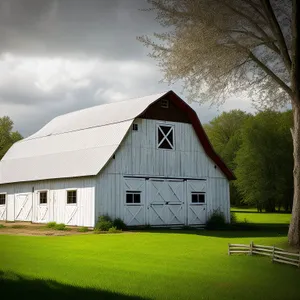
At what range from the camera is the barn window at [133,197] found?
30.1 meters

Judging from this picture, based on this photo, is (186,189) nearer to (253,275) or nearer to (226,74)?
(226,74)

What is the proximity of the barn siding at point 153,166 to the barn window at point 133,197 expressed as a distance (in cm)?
38

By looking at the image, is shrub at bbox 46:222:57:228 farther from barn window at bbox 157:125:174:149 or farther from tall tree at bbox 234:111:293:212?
tall tree at bbox 234:111:293:212

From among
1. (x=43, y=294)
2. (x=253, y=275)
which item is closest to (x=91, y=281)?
(x=43, y=294)

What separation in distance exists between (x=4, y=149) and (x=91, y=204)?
42638 millimetres

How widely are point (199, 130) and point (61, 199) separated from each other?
9326 mm

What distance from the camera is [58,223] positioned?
102 ft

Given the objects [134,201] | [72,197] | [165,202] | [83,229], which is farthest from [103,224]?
[165,202]

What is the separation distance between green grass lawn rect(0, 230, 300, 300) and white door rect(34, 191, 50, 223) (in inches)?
417

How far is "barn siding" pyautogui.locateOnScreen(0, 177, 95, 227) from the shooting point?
95.2ft

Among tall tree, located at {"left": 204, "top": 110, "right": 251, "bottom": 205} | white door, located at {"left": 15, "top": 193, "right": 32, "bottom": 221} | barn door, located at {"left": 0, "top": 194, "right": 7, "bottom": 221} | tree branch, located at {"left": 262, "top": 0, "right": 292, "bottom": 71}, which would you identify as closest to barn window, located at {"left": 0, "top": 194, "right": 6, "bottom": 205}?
barn door, located at {"left": 0, "top": 194, "right": 7, "bottom": 221}

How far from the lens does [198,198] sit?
3325 centimetres

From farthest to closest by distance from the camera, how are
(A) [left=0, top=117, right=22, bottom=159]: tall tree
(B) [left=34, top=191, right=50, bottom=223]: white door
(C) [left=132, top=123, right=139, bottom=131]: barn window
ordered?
(A) [left=0, top=117, right=22, bottom=159]: tall tree
(B) [left=34, top=191, right=50, bottom=223]: white door
(C) [left=132, top=123, right=139, bottom=131]: barn window

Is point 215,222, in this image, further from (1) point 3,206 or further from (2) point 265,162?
(2) point 265,162
